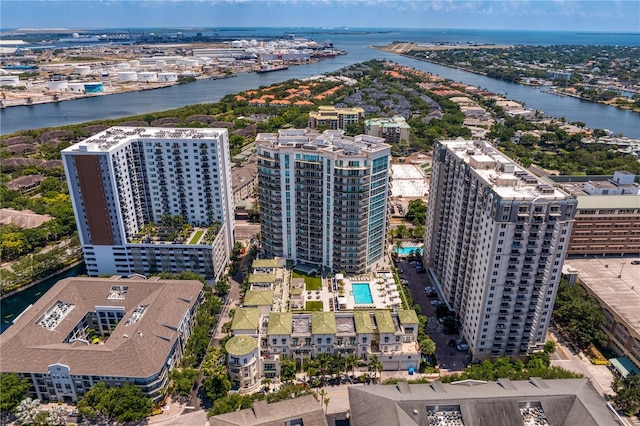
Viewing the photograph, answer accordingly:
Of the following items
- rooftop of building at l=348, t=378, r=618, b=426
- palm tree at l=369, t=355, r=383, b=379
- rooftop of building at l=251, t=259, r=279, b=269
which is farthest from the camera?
rooftop of building at l=251, t=259, r=279, b=269

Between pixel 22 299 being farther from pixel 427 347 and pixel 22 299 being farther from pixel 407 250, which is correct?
pixel 407 250

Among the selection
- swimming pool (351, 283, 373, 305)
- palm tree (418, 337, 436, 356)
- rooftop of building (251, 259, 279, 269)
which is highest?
rooftop of building (251, 259, 279, 269)

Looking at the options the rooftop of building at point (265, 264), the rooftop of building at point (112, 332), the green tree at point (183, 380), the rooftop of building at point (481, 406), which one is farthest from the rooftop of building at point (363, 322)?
the rooftop of building at point (112, 332)

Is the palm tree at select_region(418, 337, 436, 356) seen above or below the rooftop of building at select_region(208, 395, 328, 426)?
below

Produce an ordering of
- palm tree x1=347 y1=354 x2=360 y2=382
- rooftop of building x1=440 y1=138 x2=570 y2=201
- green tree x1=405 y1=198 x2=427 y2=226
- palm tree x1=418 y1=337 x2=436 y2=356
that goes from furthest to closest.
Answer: green tree x1=405 y1=198 x2=427 y2=226 < palm tree x1=418 y1=337 x2=436 y2=356 < palm tree x1=347 y1=354 x2=360 y2=382 < rooftop of building x1=440 y1=138 x2=570 y2=201

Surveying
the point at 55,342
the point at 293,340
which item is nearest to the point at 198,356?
the point at 293,340

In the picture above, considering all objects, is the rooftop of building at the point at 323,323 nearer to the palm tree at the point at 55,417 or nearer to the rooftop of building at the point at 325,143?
the rooftop of building at the point at 325,143

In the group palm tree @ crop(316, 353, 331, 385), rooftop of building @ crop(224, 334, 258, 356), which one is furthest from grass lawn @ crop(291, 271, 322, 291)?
rooftop of building @ crop(224, 334, 258, 356)

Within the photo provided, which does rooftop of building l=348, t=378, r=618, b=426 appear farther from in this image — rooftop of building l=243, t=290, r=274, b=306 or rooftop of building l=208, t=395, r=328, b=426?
rooftop of building l=243, t=290, r=274, b=306
